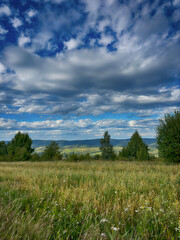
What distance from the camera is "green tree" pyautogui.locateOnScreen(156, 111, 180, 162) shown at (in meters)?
21.2

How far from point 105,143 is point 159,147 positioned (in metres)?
48.0

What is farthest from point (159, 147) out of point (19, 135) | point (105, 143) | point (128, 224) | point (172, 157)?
point (19, 135)

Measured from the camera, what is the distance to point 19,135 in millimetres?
71875

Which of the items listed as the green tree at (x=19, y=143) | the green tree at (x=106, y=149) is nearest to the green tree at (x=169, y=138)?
the green tree at (x=106, y=149)

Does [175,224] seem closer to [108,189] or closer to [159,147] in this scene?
[108,189]

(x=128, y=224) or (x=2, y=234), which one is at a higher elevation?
(x=2, y=234)

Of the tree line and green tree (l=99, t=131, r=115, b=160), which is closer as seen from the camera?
the tree line

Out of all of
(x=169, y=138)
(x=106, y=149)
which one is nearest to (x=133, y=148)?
(x=106, y=149)

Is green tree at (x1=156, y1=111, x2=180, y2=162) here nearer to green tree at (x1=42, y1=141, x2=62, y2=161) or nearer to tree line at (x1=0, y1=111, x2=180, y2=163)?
tree line at (x1=0, y1=111, x2=180, y2=163)

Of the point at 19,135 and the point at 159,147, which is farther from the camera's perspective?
the point at 19,135

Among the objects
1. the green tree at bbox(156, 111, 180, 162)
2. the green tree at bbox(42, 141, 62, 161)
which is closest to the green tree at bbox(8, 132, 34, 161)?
the green tree at bbox(42, 141, 62, 161)

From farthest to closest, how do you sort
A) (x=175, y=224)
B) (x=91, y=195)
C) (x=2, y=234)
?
(x=91, y=195) → (x=175, y=224) → (x=2, y=234)

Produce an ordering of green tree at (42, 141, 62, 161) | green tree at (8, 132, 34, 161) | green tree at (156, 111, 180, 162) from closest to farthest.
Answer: green tree at (156, 111, 180, 162), green tree at (42, 141, 62, 161), green tree at (8, 132, 34, 161)

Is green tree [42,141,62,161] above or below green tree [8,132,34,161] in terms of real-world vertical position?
below
